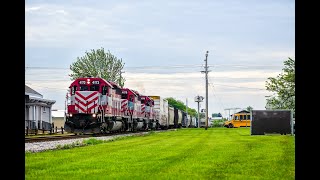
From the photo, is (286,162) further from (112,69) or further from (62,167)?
(112,69)

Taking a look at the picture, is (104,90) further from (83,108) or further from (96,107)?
(83,108)

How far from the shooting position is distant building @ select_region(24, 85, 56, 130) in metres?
60.8

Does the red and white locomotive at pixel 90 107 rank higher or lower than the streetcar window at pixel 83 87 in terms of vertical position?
lower

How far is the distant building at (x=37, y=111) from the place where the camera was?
60.8m

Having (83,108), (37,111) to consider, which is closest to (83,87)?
(83,108)

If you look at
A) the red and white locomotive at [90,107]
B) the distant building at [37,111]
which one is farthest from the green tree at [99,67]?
the red and white locomotive at [90,107]

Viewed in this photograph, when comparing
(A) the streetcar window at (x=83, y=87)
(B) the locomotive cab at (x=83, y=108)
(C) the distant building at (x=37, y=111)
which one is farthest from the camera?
(C) the distant building at (x=37, y=111)

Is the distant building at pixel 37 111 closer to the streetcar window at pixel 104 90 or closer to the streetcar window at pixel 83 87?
the streetcar window at pixel 104 90

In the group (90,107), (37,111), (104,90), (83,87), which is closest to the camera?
(90,107)

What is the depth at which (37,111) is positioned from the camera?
66750 mm

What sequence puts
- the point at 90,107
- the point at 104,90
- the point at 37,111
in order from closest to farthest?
the point at 90,107
the point at 104,90
the point at 37,111

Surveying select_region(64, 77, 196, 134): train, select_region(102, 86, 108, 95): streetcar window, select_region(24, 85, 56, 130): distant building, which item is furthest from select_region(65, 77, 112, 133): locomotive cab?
select_region(24, 85, 56, 130): distant building

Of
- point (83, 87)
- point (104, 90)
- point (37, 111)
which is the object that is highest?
point (83, 87)
